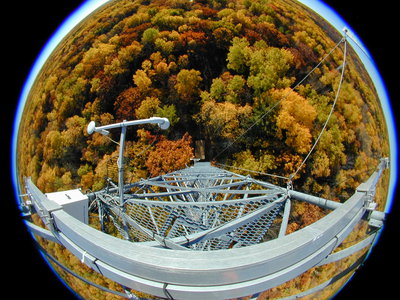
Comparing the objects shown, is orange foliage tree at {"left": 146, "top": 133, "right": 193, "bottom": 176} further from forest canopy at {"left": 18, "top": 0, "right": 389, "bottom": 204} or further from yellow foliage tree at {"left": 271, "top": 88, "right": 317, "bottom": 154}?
yellow foliage tree at {"left": 271, "top": 88, "right": 317, "bottom": 154}

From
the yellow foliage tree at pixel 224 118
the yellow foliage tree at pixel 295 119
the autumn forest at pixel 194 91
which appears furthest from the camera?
the yellow foliage tree at pixel 224 118

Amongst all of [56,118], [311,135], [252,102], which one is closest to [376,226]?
[311,135]

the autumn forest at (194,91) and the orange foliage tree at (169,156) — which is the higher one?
the autumn forest at (194,91)

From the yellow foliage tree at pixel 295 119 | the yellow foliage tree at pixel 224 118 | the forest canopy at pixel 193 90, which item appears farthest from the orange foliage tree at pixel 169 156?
the yellow foliage tree at pixel 295 119

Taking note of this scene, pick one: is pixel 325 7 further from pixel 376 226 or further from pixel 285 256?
pixel 285 256

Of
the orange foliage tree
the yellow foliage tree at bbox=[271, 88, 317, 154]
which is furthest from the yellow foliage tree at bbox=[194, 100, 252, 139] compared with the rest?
the yellow foliage tree at bbox=[271, 88, 317, 154]

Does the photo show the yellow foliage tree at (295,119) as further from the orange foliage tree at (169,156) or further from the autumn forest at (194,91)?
the orange foliage tree at (169,156)

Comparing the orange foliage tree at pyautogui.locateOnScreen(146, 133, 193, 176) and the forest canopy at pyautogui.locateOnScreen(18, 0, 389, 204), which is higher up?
the forest canopy at pyautogui.locateOnScreen(18, 0, 389, 204)

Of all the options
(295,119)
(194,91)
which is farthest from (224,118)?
(295,119)

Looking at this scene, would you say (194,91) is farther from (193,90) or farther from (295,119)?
(295,119)
